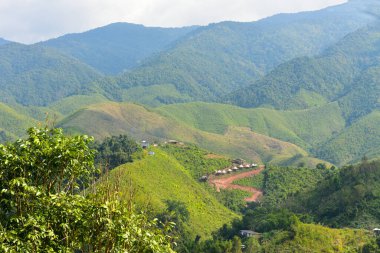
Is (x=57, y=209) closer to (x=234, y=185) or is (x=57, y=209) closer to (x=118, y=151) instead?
(x=118, y=151)

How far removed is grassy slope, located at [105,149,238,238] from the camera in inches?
3123

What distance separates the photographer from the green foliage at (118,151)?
90812mm

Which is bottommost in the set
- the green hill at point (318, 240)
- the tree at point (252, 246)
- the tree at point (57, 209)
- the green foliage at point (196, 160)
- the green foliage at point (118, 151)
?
Answer: the green foliage at point (196, 160)

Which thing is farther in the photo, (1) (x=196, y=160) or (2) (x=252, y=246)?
(1) (x=196, y=160)

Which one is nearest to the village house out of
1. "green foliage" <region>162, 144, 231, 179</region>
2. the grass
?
"green foliage" <region>162, 144, 231, 179</region>

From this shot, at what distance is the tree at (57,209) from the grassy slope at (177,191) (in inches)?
2272

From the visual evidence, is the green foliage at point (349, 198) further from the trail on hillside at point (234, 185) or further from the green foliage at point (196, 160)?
the green foliage at point (196, 160)

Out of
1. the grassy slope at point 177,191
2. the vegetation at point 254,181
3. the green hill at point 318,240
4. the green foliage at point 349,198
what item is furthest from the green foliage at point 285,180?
the green hill at point 318,240

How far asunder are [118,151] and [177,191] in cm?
1328

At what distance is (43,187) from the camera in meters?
17.0

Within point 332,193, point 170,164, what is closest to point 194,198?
point 170,164

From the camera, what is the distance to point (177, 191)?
3455 inches

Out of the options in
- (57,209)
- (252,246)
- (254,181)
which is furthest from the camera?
(254,181)

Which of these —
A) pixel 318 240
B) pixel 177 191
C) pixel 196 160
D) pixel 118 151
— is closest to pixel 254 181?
pixel 196 160
